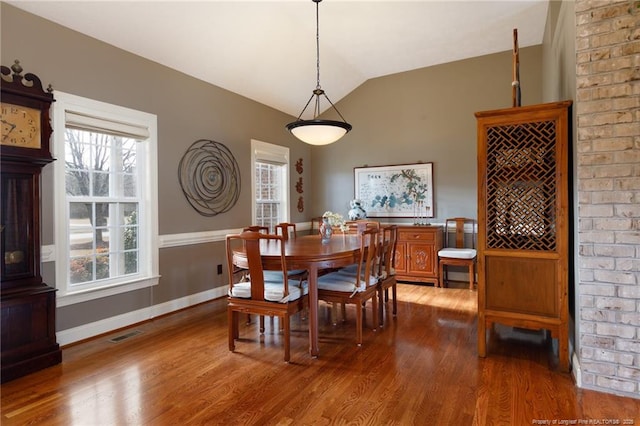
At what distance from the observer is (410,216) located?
18.7 feet

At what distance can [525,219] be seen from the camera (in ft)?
8.82

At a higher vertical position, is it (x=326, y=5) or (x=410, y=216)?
(x=326, y=5)

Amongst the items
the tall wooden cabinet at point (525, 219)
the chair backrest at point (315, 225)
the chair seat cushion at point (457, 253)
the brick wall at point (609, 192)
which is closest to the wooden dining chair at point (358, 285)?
the tall wooden cabinet at point (525, 219)

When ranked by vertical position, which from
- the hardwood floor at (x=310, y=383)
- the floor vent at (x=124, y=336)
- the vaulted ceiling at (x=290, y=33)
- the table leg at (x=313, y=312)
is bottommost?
the hardwood floor at (x=310, y=383)

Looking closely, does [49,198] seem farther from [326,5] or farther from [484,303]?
[484,303]

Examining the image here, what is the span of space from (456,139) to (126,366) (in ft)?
16.2

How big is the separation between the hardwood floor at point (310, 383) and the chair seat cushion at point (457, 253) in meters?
1.60

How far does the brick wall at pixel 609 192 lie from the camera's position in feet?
7.06

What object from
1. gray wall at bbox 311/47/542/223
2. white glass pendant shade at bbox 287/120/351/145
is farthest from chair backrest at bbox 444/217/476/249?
white glass pendant shade at bbox 287/120/351/145

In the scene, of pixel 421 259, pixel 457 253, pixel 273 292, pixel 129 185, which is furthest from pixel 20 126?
pixel 457 253

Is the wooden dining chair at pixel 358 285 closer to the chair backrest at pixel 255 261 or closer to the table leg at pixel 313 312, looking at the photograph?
the table leg at pixel 313 312

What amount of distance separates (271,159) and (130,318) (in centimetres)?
292

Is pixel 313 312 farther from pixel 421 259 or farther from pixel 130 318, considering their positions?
pixel 421 259

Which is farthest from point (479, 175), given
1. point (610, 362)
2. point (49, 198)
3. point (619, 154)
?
point (49, 198)
